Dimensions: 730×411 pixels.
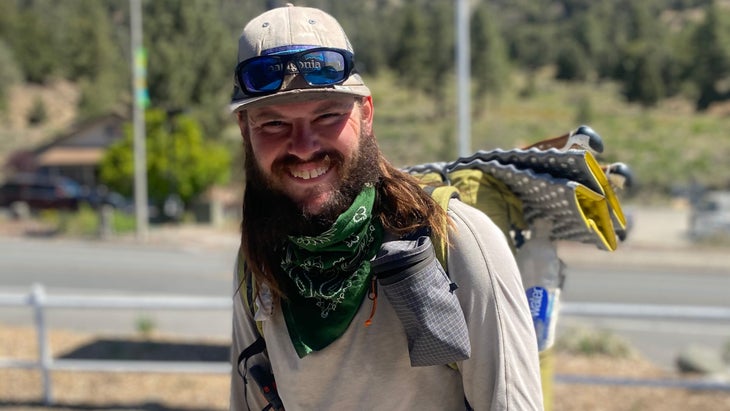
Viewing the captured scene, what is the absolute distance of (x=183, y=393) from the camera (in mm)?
6301

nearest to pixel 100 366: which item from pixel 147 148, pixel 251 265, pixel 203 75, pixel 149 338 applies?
pixel 149 338

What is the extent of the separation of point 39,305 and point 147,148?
18809 millimetres

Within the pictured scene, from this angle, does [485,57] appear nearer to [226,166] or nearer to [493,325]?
[226,166]

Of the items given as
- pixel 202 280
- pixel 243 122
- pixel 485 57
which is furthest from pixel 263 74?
pixel 485 57

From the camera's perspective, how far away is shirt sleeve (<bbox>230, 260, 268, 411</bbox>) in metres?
1.90

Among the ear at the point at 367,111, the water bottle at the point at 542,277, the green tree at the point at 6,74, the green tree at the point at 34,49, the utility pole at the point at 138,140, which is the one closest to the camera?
the ear at the point at 367,111

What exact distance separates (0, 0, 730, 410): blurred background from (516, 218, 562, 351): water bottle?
1.03ft

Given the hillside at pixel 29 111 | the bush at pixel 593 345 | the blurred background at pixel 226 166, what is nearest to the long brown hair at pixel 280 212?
the blurred background at pixel 226 166

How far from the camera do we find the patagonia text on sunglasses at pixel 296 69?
163 centimetres

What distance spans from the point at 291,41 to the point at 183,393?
5.15 metres

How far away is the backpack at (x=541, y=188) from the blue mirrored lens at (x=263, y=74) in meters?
0.41

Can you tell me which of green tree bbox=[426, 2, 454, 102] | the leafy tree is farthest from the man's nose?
green tree bbox=[426, 2, 454, 102]

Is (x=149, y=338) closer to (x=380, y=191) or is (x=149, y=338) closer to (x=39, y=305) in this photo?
(x=39, y=305)

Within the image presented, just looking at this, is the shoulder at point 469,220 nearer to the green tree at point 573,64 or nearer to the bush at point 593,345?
the bush at point 593,345
